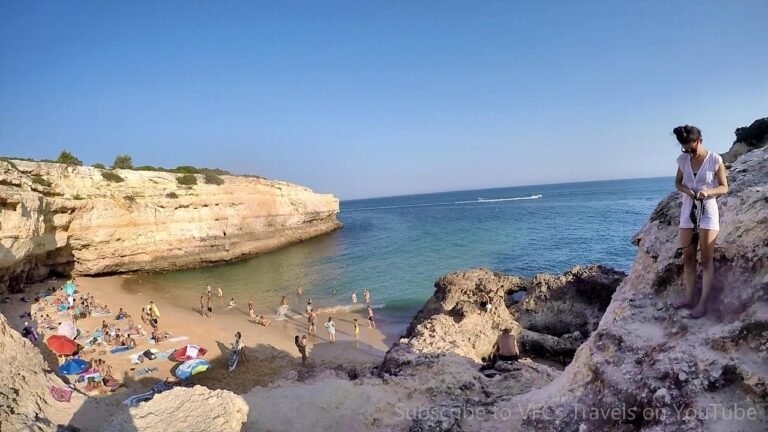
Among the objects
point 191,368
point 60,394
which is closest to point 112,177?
point 191,368

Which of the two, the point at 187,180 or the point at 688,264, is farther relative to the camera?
the point at 187,180

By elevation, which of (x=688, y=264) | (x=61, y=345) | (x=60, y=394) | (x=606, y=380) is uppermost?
(x=688, y=264)

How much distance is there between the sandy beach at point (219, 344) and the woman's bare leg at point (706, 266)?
1088 centimetres

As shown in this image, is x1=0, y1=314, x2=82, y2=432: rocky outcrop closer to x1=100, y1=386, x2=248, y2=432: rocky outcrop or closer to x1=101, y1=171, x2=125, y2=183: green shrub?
x1=100, y1=386, x2=248, y2=432: rocky outcrop

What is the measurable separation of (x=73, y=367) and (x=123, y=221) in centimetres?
2220

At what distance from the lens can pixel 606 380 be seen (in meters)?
4.30

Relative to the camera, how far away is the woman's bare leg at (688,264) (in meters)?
4.20

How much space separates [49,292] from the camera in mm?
23453

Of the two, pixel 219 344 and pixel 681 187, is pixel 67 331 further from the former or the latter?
pixel 681 187

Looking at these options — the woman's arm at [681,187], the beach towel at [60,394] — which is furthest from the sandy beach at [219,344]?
the woman's arm at [681,187]

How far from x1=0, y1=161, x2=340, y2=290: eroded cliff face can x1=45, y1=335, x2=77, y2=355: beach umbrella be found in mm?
6993

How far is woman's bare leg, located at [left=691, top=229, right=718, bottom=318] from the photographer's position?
13.1 ft

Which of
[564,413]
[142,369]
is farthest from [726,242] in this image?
[142,369]

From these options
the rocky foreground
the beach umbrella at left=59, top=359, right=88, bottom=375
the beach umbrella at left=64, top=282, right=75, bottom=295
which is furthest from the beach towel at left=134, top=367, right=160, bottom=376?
the beach umbrella at left=64, top=282, right=75, bottom=295
